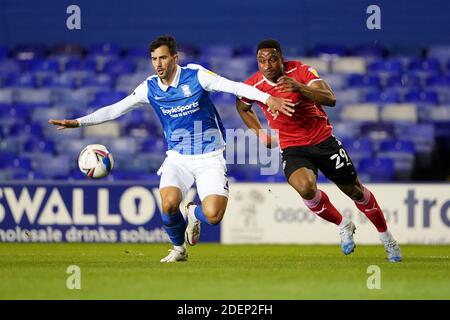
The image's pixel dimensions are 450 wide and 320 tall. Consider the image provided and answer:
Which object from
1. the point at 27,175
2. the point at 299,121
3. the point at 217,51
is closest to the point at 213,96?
the point at 217,51

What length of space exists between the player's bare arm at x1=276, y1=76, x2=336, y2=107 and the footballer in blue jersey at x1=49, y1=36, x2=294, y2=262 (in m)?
0.29

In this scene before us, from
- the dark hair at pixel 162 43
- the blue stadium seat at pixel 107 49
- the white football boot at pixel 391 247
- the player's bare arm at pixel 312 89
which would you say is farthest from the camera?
the blue stadium seat at pixel 107 49

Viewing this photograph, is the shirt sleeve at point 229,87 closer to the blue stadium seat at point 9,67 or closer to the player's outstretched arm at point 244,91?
the player's outstretched arm at point 244,91

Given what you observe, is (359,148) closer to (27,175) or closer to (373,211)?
(27,175)

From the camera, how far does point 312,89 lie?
10367 millimetres

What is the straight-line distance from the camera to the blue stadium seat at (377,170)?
17578 millimetres

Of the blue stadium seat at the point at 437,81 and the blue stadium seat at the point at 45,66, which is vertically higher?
the blue stadium seat at the point at 45,66

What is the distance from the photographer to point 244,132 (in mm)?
17859

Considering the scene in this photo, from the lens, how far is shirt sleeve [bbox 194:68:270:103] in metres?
9.95

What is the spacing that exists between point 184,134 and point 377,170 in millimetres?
7732

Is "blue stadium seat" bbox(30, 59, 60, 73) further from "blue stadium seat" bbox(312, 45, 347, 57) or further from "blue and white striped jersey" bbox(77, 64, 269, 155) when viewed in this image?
"blue and white striped jersey" bbox(77, 64, 269, 155)

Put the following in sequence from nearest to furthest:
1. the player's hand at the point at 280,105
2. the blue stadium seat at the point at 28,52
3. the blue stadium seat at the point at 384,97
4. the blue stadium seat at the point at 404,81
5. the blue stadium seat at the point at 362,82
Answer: the player's hand at the point at 280,105 → the blue stadium seat at the point at 384,97 → the blue stadium seat at the point at 404,81 → the blue stadium seat at the point at 362,82 → the blue stadium seat at the point at 28,52

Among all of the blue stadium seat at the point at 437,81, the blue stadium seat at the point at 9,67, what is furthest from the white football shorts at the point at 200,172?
the blue stadium seat at the point at 9,67

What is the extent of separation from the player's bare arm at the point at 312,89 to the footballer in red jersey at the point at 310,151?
0.07 meters
